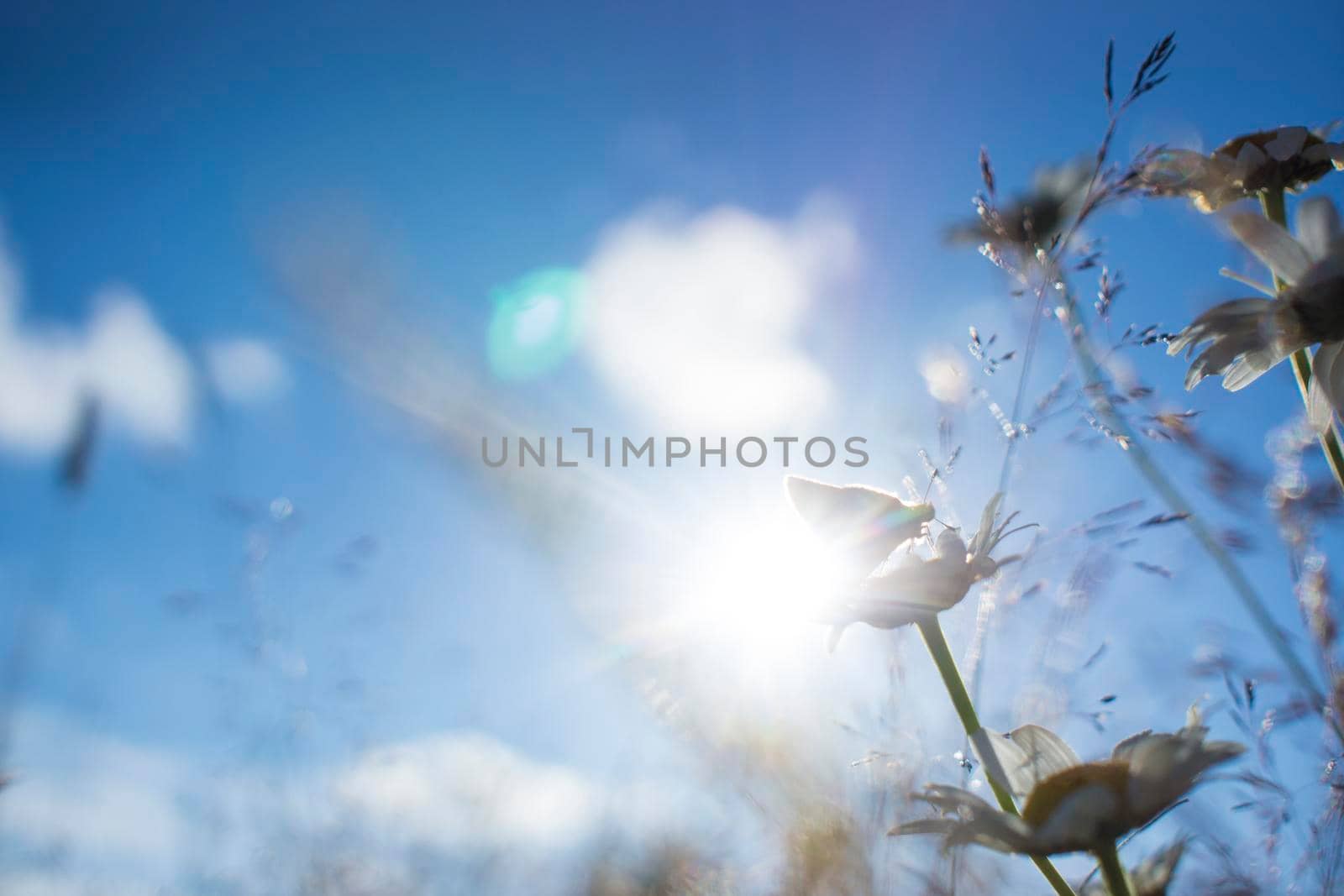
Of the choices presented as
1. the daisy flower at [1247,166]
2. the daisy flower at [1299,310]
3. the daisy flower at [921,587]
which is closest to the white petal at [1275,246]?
the daisy flower at [1299,310]

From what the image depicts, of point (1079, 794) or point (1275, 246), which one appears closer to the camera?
point (1079, 794)

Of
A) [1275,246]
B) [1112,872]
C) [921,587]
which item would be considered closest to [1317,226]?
[1275,246]

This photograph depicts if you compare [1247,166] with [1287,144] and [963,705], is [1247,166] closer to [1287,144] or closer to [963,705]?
[1287,144]

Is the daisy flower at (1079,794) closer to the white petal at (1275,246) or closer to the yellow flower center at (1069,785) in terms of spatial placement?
the yellow flower center at (1069,785)

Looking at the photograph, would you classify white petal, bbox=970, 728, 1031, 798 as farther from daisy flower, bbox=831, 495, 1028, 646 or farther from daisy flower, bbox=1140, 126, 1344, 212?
daisy flower, bbox=1140, 126, 1344, 212

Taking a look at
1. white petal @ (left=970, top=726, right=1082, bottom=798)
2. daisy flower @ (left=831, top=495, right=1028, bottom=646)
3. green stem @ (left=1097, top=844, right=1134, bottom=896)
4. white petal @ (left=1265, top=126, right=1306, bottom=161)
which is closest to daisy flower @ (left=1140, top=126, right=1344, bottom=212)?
white petal @ (left=1265, top=126, right=1306, bottom=161)

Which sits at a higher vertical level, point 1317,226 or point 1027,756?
point 1317,226
